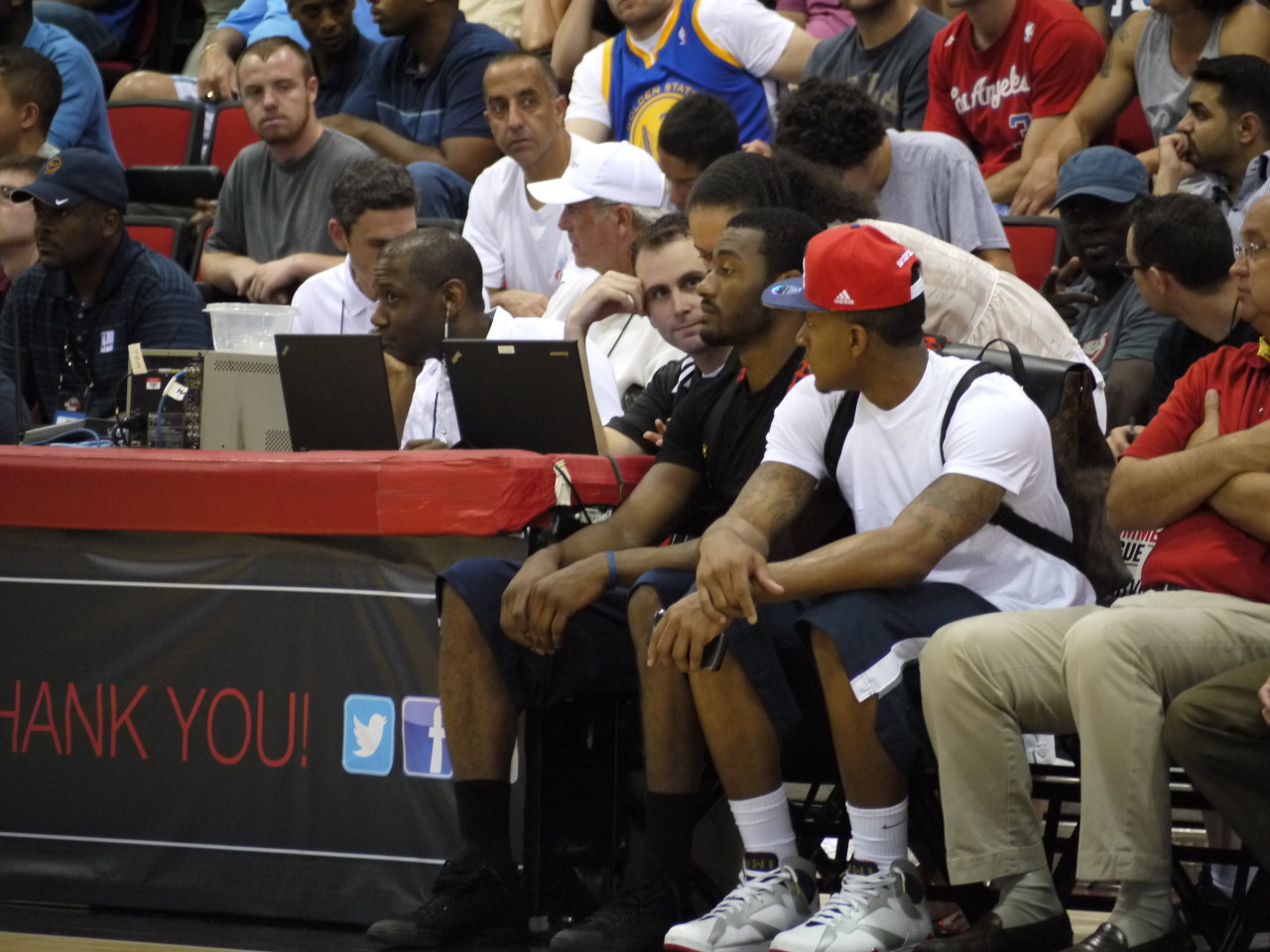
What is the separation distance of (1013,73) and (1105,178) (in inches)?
56.6

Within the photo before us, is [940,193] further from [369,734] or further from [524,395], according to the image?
[369,734]

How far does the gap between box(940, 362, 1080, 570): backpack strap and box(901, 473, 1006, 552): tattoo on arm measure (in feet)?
0.28

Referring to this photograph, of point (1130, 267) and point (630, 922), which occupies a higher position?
point (1130, 267)

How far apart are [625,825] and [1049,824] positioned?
845mm

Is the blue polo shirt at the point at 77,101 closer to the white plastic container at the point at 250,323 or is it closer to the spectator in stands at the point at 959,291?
the white plastic container at the point at 250,323

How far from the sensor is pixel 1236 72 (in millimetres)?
5016

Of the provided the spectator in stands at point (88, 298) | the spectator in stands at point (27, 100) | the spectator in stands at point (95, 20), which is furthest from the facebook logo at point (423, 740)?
the spectator in stands at point (95, 20)

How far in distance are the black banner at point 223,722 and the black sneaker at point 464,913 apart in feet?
0.58

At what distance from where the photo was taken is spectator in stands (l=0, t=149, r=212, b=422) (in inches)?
210

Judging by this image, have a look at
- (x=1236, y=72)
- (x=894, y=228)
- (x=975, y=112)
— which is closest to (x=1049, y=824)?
(x=894, y=228)

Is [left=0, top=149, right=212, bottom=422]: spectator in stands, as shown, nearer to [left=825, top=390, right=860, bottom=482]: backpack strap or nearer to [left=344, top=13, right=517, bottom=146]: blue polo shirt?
[left=344, top=13, right=517, bottom=146]: blue polo shirt

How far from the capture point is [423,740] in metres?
3.65

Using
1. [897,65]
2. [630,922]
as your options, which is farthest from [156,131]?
[630,922]

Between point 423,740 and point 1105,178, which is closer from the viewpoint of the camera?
point 423,740
